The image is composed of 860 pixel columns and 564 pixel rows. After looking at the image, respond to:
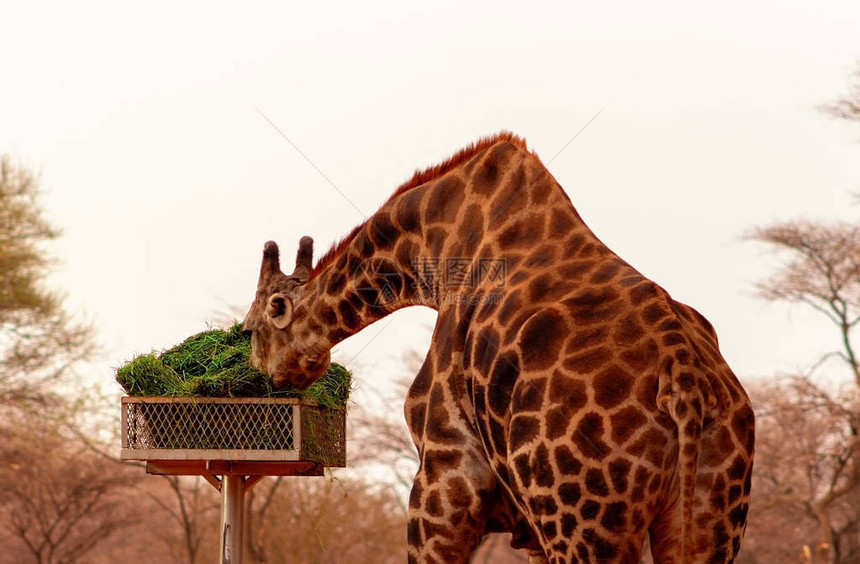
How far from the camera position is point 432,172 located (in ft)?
19.0

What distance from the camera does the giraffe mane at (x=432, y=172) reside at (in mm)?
5531

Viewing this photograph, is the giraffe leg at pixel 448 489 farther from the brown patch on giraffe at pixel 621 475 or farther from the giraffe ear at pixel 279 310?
the giraffe ear at pixel 279 310

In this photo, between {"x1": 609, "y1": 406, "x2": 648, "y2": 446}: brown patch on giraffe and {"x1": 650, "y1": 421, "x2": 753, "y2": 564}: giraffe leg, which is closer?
{"x1": 609, "y1": 406, "x2": 648, "y2": 446}: brown patch on giraffe

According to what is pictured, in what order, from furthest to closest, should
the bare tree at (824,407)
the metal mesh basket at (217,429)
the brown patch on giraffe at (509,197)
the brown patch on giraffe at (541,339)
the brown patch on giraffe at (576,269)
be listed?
the bare tree at (824,407) < the metal mesh basket at (217,429) < the brown patch on giraffe at (509,197) < the brown patch on giraffe at (576,269) < the brown patch on giraffe at (541,339)

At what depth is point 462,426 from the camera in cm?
492

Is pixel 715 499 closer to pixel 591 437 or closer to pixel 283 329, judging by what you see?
pixel 591 437

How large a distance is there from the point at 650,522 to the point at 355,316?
2.16m

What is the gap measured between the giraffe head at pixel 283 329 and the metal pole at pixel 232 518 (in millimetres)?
975

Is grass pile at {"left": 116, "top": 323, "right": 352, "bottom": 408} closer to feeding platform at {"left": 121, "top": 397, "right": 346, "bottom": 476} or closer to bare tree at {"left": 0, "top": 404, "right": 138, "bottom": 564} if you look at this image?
feeding platform at {"left": 121, "top": 397, "right": 346, "bottom": 476}

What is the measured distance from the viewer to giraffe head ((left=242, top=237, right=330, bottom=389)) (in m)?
6.22

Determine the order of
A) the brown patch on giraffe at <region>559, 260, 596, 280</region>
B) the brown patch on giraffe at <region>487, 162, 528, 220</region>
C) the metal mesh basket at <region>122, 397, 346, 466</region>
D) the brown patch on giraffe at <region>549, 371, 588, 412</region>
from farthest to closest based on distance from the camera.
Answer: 1. the metal mesh basket at <region>122, 397, 346, 466</region>
2. the brown patch on giraffe at <region>487, 162, 528, 220</region>
3. the brown patch on giraffe at <region>559, 260, 596, 280</region>
4. the brown patch on giraffe at <region>549, 371, 588, 412</region>

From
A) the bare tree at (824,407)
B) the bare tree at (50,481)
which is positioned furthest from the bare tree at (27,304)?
the bare tree at (824,407)

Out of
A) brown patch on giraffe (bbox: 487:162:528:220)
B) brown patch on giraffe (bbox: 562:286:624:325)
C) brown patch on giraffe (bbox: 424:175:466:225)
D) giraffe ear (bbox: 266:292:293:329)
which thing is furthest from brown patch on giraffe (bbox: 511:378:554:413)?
giraffe ear (bbox: 266:292:293:329)

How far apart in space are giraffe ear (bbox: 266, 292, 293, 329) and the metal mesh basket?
0.43m
